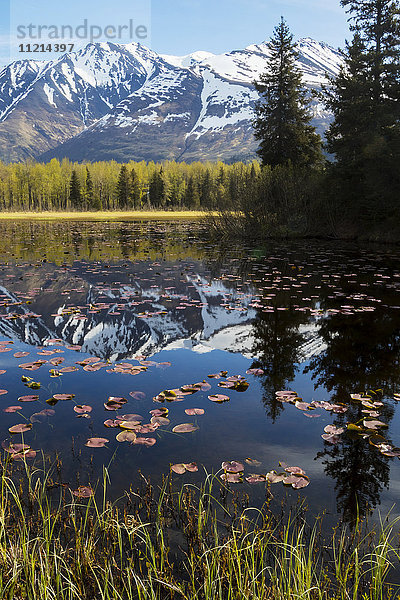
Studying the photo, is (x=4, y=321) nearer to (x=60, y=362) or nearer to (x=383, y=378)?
(x=60, y=362)

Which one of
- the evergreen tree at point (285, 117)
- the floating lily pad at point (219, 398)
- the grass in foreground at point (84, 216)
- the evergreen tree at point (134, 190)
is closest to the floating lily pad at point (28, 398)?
the floating lily pad at point (219, 398)

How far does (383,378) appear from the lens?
544 cm

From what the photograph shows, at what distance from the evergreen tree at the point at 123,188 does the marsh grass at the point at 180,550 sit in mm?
106543

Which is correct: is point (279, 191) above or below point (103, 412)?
above

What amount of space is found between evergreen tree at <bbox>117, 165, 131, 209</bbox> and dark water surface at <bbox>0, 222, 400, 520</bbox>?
9516cm

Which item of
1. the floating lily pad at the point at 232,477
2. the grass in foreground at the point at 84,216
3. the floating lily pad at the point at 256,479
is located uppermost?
the grass in foreground at the point at 84,216

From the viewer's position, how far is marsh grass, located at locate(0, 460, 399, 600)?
2094 millimetres

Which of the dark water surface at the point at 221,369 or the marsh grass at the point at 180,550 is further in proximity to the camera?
the dark water surface at the point at 221,369

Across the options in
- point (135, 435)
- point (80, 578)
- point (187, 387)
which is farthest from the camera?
point (187, 387)

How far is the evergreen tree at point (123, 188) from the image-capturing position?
10319 centimetres

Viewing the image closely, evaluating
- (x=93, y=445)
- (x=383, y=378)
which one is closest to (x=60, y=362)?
(x=93, y=445)

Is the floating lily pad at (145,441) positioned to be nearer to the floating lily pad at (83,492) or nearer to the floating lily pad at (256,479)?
the floating lily pad at (83,492)

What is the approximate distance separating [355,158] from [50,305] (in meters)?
21.3

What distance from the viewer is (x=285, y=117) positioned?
34188 millimetres
